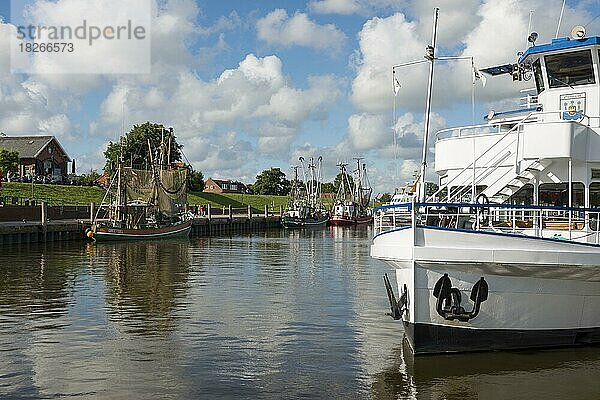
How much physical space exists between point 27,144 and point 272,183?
7685 cm

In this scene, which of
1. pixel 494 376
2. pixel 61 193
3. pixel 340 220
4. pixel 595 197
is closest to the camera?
pixel 494 376

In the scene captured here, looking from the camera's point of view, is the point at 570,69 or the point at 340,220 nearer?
the point at 570,69

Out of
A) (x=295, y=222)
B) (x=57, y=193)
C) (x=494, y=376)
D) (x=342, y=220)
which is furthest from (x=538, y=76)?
(x=342, y=220)

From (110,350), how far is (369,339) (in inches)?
227

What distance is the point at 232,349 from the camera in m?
15.3

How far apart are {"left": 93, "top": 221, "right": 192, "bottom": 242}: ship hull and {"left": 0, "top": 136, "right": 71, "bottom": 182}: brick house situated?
3325cm

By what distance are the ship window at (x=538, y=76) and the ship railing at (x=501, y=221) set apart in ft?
11.0

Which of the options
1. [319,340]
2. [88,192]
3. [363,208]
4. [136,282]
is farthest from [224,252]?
[363,208]

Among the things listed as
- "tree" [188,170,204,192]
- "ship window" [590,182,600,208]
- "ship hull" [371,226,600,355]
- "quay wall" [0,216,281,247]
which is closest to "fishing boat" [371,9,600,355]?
"ship hull" [371,226,600,355]

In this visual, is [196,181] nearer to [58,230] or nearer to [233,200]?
[233,200]

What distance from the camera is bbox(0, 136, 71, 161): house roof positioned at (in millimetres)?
92562

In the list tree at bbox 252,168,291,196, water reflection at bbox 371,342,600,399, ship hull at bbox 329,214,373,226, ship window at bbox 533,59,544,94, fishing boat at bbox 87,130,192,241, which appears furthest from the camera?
tree at bbox 252,168,291,196

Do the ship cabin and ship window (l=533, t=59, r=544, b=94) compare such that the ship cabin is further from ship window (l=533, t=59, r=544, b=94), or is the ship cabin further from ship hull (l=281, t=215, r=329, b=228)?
ship hull (l=281, t=215, r=329, b=228)

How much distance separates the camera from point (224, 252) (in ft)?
148
